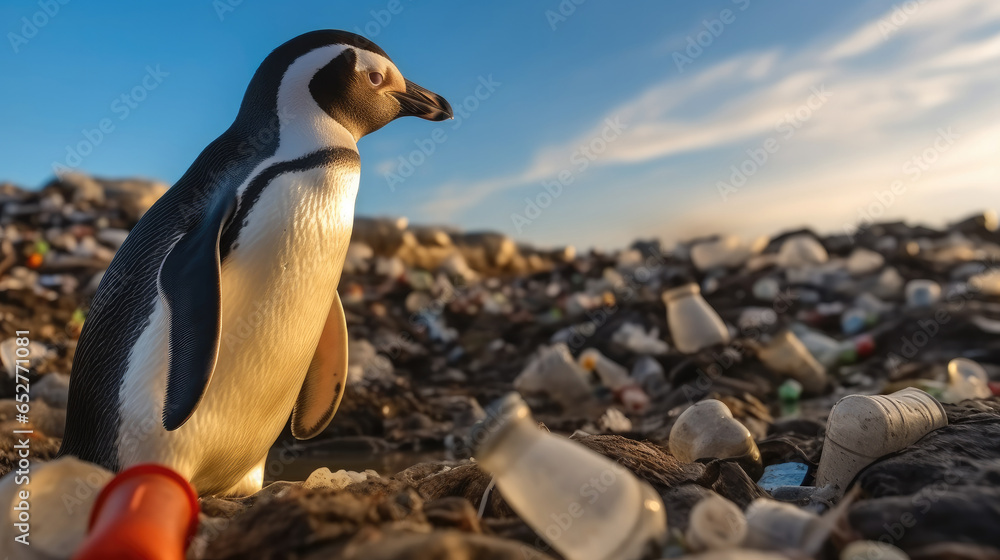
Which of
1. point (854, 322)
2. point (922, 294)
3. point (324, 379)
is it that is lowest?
point (854, 322)

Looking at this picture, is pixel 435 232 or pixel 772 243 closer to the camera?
pixel 772 243

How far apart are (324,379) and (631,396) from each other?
248 centimetres

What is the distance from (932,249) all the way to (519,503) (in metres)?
Answer: 10.3

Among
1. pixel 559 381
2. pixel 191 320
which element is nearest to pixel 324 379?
pixel 191 320

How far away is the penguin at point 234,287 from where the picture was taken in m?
1.94

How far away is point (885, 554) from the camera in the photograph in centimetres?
108

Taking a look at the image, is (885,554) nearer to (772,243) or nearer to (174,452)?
(174,452)

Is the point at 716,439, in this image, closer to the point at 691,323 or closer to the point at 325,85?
the point at 325,85

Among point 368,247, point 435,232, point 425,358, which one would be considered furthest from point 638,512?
point 435,232

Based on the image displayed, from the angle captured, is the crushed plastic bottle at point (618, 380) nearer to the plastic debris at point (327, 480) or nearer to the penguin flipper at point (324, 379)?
the penguin flipper at point (324, 379)

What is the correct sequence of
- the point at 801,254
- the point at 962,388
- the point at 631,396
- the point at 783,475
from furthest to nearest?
the point at 801,254 → the point at 631,396 → the point at 962,388 → the point at 783,475

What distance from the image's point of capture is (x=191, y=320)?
187cm

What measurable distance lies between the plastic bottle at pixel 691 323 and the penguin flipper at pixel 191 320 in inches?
159

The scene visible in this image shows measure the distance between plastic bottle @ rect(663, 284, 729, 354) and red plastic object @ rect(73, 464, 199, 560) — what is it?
446cm
